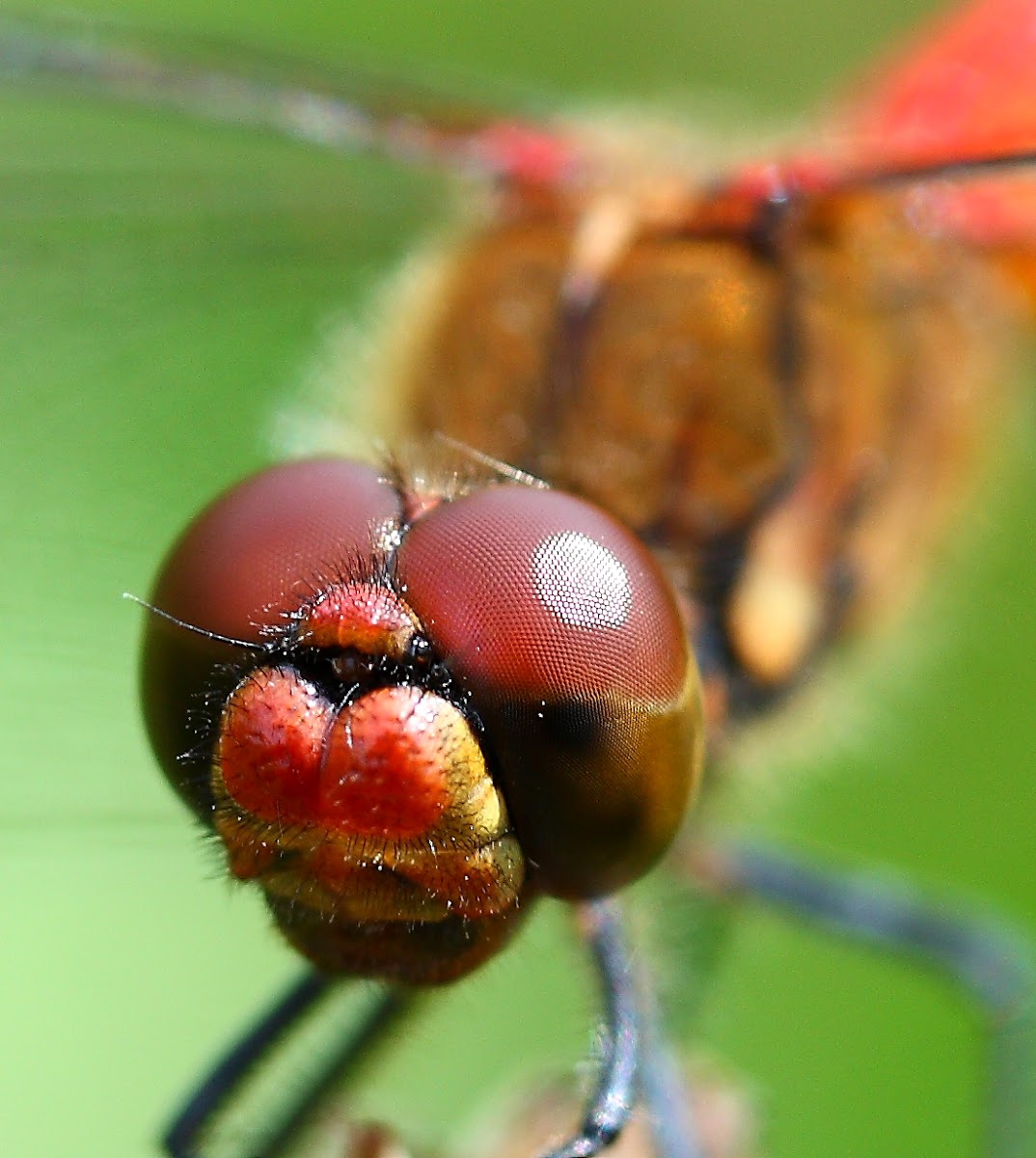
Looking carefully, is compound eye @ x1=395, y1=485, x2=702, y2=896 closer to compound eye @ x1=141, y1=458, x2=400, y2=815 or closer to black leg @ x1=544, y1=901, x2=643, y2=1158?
compound eye @ x1=141, y1=458, x2=400, y2=815

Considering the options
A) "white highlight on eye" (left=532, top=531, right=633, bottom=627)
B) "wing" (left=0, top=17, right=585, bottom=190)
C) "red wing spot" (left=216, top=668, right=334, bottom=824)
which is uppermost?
"white highlight on eye" (left=532, top=531, right=633, bottom=627)

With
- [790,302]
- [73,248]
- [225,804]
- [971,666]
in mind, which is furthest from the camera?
[971,666]

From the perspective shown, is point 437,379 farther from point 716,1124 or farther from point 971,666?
point 971,666

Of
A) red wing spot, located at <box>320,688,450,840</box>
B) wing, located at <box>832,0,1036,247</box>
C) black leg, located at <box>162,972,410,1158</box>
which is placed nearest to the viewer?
red wing spot, located at <box>320,688,450,840</box>

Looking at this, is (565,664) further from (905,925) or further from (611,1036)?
(905,925)

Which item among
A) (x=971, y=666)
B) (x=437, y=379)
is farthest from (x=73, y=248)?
(x=971, y=666)

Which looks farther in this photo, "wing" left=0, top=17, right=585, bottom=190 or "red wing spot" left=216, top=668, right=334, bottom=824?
"wing" left=0, top=17, right=585, bottom=190

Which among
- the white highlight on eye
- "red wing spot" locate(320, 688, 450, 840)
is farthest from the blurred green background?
the white highlight on eye
